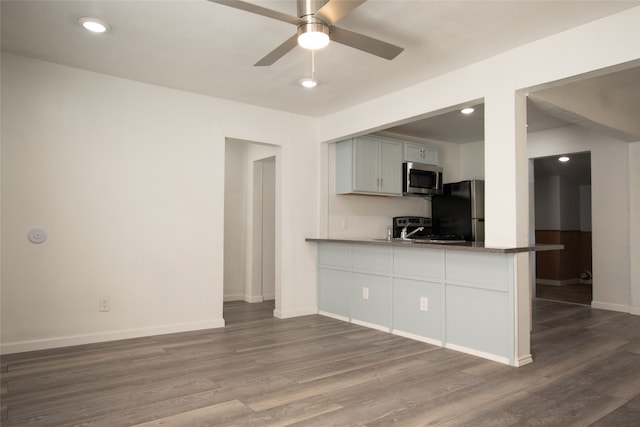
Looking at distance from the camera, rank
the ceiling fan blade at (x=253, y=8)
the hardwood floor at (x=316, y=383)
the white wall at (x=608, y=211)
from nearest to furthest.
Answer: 1. the ceiling fan blade at (x=253, y=8)
2. the hardwood floor at (x=316, y=383)
3. the white wall at (x=608, y=211)

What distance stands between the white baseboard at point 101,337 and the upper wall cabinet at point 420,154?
315 cm

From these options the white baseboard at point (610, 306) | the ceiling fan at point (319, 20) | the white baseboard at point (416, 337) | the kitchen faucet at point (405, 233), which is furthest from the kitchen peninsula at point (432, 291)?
the white baseboard at point (610, 306)

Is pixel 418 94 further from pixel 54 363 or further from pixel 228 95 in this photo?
pixel 54 363

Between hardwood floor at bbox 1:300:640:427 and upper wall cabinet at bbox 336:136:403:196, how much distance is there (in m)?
1.84

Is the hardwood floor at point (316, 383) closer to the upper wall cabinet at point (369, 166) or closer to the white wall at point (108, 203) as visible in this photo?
the white wall at point (108, 203)

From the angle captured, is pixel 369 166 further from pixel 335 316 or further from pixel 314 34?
pixel 314 34

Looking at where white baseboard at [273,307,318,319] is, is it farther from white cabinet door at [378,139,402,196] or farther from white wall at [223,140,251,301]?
white cabinet door at [378,139,402,196]

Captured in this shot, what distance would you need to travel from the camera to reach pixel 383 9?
2629 millimetres

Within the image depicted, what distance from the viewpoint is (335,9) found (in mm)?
2188

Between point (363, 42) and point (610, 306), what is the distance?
499 cm

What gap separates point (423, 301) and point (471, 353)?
0.60 m

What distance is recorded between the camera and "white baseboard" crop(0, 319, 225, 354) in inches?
134

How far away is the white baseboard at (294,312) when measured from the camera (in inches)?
192

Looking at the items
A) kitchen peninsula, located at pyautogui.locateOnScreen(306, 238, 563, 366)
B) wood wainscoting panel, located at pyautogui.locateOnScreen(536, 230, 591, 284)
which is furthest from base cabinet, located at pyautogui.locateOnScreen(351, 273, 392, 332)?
wood wainscoting panel, located at pyautogui.locateOnScreen(536, 230, 591, 284)
